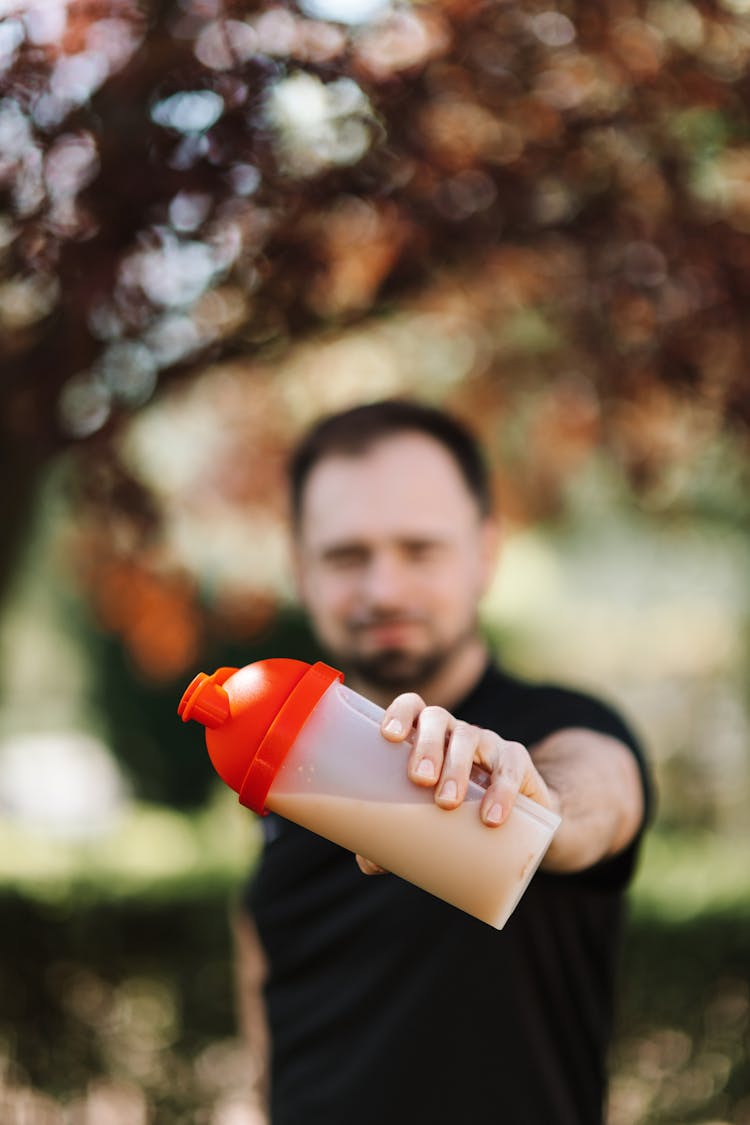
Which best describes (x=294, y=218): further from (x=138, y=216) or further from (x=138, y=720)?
(x=138, y=720)

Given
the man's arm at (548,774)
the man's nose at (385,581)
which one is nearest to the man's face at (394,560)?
the man's nose at (385,581)

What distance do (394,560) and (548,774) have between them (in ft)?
2.10

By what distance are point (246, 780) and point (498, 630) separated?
33.2 ft

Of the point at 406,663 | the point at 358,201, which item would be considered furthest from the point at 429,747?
the point at 358,201

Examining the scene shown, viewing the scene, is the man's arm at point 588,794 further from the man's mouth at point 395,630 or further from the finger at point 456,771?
the man's mouth at point 395,630

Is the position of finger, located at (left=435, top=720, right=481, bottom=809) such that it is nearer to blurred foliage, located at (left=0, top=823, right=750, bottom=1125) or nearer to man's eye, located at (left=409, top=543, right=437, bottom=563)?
man's eye, located at (left=409, top=543, right=437, bottom=563)

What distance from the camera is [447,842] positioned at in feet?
4.10

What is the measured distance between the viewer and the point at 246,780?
1.27 meters

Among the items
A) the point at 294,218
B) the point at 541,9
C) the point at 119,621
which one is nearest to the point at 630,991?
the point at 119,621

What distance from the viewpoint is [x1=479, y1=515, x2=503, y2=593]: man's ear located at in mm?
2285

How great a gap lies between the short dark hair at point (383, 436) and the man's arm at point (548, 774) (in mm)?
711

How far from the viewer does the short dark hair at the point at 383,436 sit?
2.19 metres

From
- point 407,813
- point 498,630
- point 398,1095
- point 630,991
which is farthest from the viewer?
point 498,630

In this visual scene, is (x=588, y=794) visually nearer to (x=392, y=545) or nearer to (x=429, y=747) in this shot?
(x=429, y=747)
